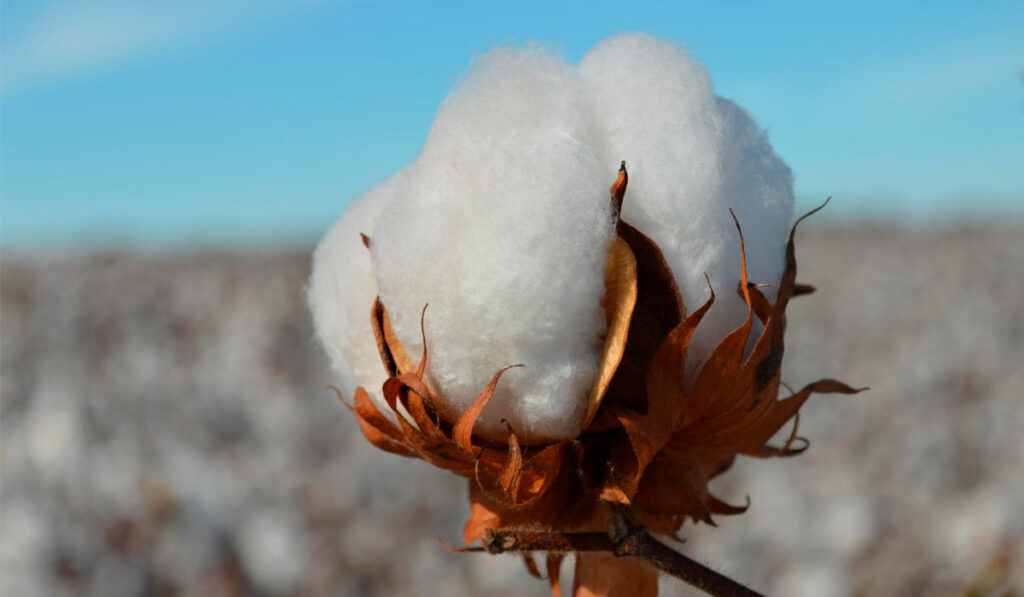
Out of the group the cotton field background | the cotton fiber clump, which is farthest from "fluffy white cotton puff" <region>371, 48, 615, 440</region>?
the cotton field background

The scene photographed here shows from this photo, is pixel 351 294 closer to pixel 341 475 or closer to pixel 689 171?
pixel 689 171

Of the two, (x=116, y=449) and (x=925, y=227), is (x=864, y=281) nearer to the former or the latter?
(x=925, y=227)

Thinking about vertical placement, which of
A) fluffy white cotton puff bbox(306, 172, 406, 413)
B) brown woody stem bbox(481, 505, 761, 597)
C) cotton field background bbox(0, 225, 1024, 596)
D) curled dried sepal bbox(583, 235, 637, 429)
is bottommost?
cotton field background bbox(0, 225, 1024, 596)

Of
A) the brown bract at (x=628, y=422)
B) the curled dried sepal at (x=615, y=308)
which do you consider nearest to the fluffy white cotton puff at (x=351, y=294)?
the brown bract at (x=628, y=422)

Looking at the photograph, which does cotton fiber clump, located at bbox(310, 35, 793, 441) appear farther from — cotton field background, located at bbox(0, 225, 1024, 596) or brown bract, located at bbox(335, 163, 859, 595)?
cotton field background, located at bbox(0, 225, 1024, 596)

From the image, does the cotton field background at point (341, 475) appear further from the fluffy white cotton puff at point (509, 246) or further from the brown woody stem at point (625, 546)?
the fluffy white cotton puff at point (509, 246)
